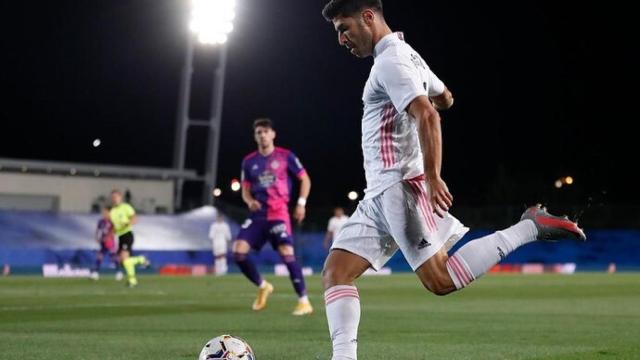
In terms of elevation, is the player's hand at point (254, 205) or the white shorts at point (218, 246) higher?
the white shorts at point (218, 246)

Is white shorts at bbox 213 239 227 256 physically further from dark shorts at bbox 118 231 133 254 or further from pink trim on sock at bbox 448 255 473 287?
pink trim on sock at bbox 448 255 473 287

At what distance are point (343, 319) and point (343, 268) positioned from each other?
34 cm

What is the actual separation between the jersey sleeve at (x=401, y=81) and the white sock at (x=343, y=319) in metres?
1.22

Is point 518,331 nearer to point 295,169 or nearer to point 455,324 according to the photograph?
point 455,324

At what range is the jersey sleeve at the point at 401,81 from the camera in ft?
19.5

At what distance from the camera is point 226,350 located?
6719mm

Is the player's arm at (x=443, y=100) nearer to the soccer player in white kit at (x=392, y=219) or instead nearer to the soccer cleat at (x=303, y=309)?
the soccer player in white kit at (x=392, y=219)

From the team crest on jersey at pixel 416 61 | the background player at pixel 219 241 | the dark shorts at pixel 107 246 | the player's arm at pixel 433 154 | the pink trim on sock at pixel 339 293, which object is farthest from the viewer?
the background player at pixel 219 241

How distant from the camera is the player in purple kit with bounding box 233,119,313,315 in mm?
14000

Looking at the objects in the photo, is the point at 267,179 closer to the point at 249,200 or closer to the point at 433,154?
the point at 249,200

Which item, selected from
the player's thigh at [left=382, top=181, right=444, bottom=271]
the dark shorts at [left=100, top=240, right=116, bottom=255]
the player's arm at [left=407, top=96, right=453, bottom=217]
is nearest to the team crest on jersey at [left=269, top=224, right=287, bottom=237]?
the player's thigh at [left=382, top=181, right=444, bottom=271]

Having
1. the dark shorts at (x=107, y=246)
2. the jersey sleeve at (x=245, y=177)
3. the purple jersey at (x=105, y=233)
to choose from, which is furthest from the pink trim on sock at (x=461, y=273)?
the purple jersey at (x=105, y=233)

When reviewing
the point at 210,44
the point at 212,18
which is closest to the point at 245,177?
the point at 212,18

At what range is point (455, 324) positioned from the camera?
38.8 feet
